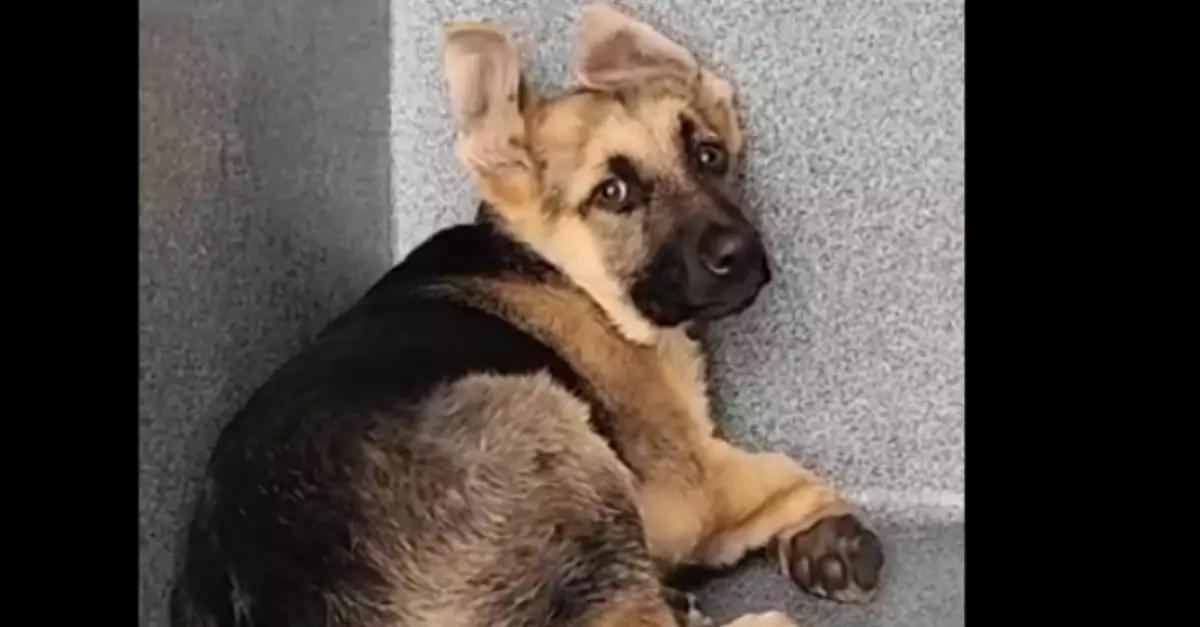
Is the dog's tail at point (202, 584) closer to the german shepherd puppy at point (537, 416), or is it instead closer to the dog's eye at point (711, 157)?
the german shepherd puppy at point (537, 416)

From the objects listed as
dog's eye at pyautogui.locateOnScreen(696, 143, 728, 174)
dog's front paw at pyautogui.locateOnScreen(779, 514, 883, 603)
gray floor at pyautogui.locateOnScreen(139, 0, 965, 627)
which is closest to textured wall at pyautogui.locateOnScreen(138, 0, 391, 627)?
gray floor at pyautogui.locateOnScreen(139, 0, 965, 627)

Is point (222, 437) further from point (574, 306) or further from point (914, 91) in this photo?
point (914, 91)

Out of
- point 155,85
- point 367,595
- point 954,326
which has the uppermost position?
point 155,85

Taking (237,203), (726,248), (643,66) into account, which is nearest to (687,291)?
(726,248)

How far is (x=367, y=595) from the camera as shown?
40.4 inches

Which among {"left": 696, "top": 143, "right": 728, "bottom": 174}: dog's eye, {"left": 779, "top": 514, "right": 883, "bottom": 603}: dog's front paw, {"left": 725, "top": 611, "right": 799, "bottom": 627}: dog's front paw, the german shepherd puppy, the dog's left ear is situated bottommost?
{"left": 725, "top": 611, "right": 799, "bottom": 627}: dog's front paw

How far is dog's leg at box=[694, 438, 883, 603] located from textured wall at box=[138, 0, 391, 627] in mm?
287

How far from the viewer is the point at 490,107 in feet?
3.65

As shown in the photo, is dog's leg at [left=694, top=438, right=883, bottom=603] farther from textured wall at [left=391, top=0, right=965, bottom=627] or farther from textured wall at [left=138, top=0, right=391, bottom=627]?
textured wall at [left=138, top=0, right=391, bottom=627]

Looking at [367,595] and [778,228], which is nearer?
[367,595]

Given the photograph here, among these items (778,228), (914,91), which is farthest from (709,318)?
(914,91)

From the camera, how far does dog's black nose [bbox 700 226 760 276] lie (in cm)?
108

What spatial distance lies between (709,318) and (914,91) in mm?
213

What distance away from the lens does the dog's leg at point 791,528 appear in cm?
108
